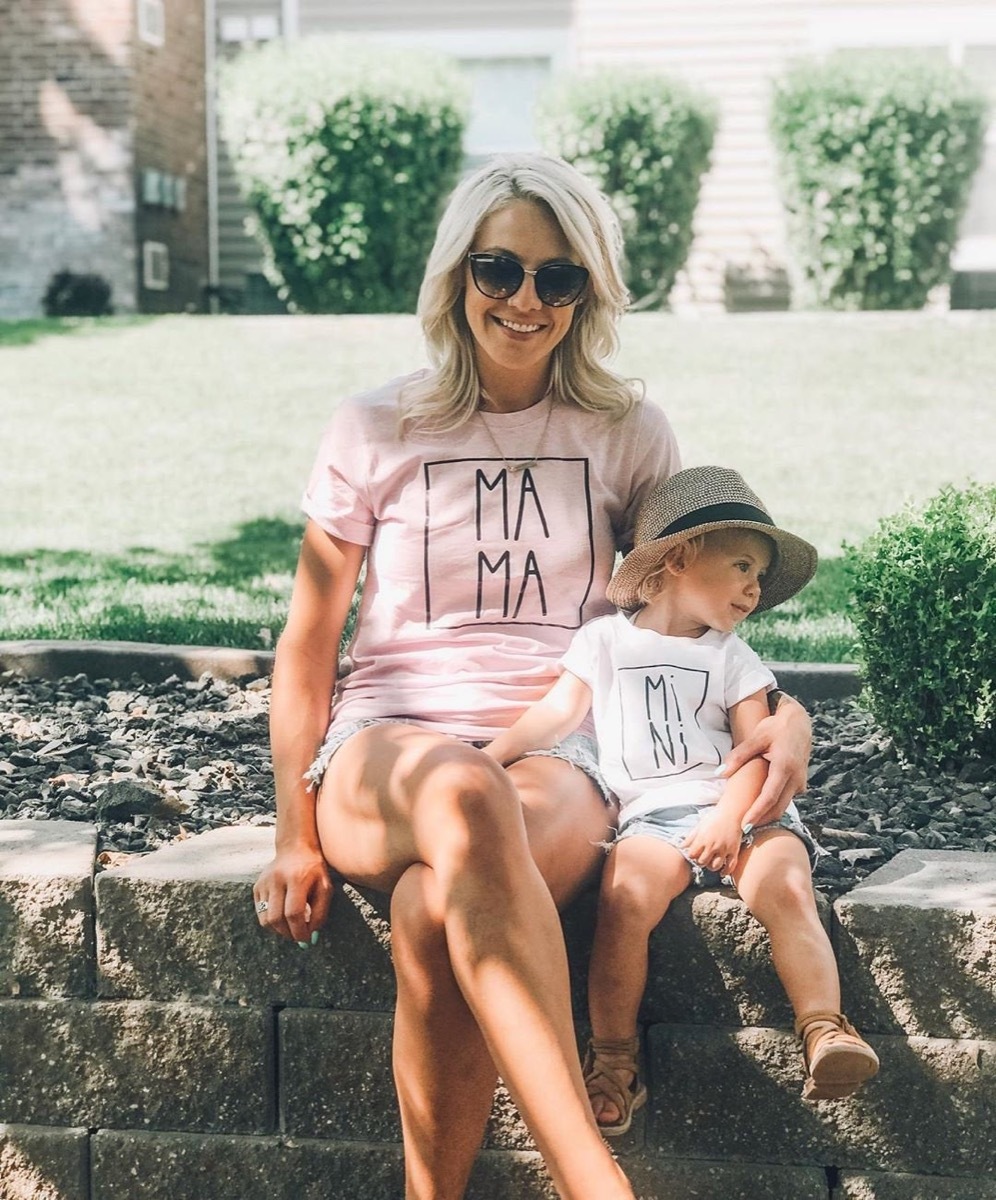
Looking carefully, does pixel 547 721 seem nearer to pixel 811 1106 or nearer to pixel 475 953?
pixel 475 953

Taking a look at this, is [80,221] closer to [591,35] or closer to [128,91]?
[128,91]

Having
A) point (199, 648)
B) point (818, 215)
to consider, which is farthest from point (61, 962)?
point (818, 215)

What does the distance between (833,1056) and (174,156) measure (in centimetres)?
1241

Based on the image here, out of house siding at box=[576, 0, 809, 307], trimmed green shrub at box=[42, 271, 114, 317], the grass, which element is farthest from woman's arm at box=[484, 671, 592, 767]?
trimmed green shrub at box=[42, 271, 114, 317]

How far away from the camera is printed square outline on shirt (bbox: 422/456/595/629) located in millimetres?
3055

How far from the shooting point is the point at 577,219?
2967 mm

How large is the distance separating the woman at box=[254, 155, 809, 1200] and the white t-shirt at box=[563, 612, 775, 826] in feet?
0.23

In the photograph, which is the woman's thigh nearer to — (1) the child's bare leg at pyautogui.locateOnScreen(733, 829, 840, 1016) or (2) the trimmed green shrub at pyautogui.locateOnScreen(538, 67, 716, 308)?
(1) the child's bare leg at pyautogui.locateOnScreen(733, 829, 840, 1016)

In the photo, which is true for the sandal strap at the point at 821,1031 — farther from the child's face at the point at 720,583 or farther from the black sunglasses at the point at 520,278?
the black sunglasses at the point at 520,278

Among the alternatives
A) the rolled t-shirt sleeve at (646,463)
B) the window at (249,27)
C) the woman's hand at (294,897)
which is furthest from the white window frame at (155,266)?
the woman's hand at (294,897)

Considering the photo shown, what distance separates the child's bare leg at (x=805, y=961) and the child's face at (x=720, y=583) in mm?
466

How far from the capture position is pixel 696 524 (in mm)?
2945

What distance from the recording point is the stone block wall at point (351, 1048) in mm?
2695

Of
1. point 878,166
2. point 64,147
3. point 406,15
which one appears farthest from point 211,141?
point 878,166
